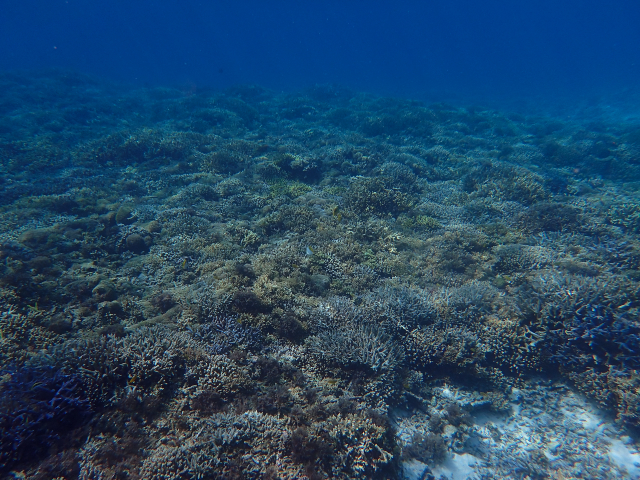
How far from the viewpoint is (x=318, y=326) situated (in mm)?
5359

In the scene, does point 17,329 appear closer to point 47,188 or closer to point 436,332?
point 436,332

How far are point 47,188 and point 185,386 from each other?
40.5ft

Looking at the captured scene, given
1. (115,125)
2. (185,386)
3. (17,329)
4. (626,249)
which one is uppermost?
(115,125)

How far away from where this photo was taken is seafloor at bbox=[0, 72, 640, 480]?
3.45m

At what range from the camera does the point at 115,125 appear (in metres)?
20.4

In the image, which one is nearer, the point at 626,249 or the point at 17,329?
the point at 17,329

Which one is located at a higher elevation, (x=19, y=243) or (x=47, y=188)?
(x=47, y=188)

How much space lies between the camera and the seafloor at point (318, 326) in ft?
11.3

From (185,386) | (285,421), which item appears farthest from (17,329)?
(285,421)

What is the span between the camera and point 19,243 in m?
7.15

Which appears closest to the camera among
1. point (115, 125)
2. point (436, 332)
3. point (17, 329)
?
point (17, 329)

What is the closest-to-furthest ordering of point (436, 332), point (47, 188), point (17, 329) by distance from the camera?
1. point (17, 329)
2. point (436, 332)
3. point (47, 188)

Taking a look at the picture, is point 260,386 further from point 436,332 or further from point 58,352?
point 436,332

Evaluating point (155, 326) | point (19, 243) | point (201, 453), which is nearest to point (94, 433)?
point (201, 453)
